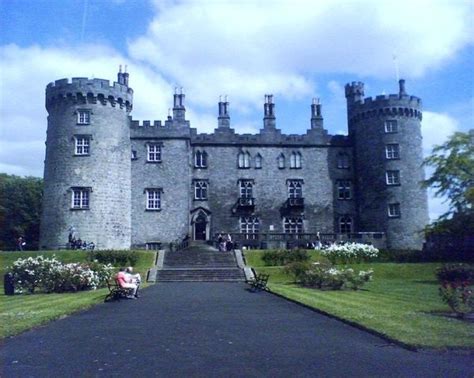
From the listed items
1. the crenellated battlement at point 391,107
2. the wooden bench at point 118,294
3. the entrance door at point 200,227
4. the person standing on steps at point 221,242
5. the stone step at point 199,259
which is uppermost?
the crenellated battlement at point 391,107

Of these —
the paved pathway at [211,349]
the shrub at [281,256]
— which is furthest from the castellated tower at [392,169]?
the paved pathway at [211,349]

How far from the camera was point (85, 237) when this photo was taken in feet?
142

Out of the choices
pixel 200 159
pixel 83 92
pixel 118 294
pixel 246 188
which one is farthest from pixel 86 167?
pixel 118 294

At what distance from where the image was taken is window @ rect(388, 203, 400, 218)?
48656 millimetres

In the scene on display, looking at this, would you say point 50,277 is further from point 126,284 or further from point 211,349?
point 211,349

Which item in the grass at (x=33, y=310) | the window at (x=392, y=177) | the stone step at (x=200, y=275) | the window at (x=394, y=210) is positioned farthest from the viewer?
the window at (x=392, y=177)

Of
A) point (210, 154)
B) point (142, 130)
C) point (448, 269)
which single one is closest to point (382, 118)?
point (210, 154)

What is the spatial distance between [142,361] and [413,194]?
43786 mm

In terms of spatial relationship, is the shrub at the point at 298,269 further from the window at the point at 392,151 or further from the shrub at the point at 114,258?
the window at the point at 392,151

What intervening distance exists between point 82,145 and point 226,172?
45.7 feet

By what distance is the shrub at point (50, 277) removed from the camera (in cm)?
2484

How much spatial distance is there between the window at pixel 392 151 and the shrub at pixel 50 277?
33.3 meters

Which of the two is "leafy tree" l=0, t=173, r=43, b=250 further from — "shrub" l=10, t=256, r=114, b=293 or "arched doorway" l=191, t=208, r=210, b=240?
"shrub" l=10, t=256, r=114, b=293

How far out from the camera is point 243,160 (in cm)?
5125
